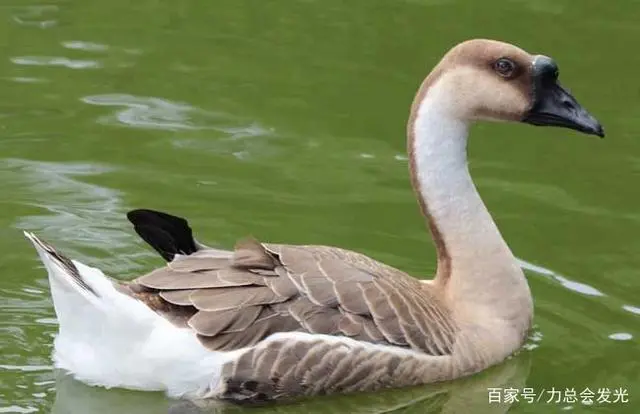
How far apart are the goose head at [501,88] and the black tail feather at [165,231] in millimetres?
1387

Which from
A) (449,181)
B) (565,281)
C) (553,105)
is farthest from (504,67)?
(565,281)

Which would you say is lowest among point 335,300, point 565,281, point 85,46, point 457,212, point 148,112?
point 565,281

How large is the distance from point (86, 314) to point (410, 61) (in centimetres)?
567

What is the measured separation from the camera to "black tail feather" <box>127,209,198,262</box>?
741cm

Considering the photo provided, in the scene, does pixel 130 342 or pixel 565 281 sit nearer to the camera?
pixel 130 342

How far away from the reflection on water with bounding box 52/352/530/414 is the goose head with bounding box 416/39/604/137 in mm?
1377

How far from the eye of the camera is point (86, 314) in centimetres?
711

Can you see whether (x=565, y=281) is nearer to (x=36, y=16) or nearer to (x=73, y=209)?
(x=73, y=209)

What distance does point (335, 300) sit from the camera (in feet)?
24.0

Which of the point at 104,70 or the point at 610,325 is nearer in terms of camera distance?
the point at 610,325

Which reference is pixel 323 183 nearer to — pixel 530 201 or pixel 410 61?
pixel 530 201

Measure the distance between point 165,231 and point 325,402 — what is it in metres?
1.14

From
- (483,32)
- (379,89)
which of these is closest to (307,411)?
(379,89)

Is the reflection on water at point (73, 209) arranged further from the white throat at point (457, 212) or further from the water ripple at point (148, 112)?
→ the white throat at point (457, 212)
